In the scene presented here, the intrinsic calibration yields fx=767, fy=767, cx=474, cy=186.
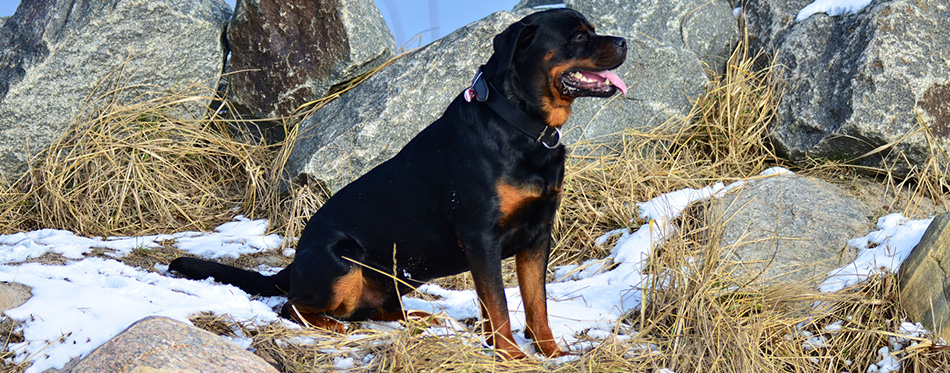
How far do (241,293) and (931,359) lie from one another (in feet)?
10.0

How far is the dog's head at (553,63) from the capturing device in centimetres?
295

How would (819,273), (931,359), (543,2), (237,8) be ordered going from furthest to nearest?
(543,2)
(237,8)
(819,273)
(931,359)

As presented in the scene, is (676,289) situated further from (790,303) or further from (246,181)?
(246,181)

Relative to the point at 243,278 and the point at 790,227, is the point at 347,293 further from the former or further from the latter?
the point at 790,227

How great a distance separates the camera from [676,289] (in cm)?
338

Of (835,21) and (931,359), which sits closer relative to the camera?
(931,359)

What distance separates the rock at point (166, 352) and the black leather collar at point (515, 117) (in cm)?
126

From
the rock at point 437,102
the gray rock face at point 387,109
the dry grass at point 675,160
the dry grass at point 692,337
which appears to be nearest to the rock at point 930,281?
the dry grass at point 692,337

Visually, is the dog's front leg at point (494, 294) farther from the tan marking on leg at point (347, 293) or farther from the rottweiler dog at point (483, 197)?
the tan marking on leg at point (347, 293)

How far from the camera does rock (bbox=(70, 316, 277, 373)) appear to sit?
2.37 meters

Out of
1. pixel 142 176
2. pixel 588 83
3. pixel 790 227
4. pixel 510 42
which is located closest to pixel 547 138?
pixel 588 83

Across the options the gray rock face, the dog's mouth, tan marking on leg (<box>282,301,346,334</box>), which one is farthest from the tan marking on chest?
the gray rock face

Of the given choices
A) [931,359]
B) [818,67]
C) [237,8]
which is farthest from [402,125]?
[931,359]

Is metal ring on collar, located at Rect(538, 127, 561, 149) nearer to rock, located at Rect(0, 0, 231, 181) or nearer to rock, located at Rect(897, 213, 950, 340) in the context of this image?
rock, located at Rect(897, 213, 950, 340)
